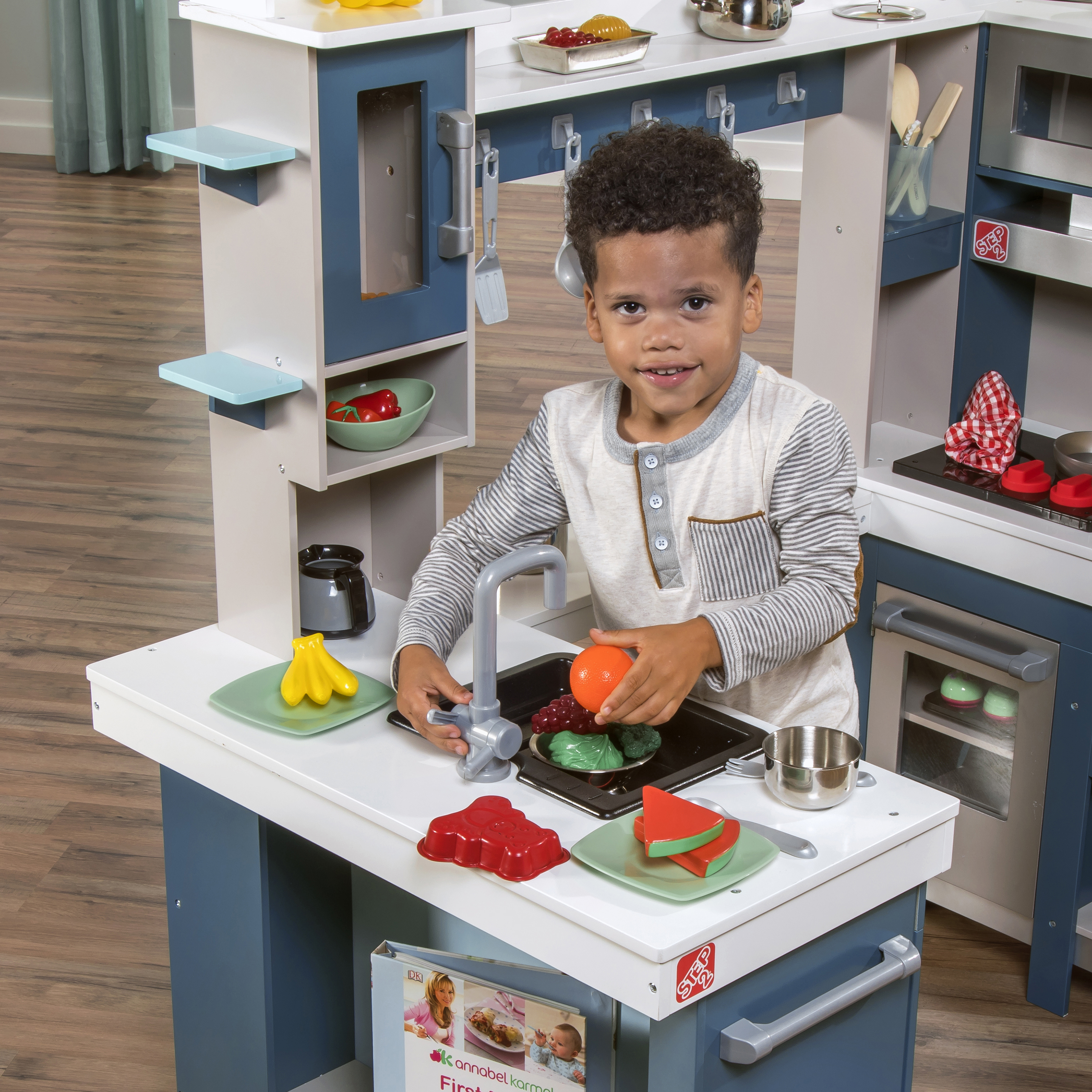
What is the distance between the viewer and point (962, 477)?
2.28 meters

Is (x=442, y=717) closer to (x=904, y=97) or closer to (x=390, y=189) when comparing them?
(x=390, y=189)

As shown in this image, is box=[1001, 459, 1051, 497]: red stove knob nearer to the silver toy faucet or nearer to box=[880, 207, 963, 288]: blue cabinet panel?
box=[880, 207, 963, 288]: blue cabinet panel

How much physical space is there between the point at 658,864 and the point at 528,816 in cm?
16

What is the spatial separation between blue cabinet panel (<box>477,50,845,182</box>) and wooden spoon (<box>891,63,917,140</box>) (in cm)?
11

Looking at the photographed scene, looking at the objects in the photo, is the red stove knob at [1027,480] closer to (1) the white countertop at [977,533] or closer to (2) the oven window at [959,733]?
(1) the white countertop at [977,533]

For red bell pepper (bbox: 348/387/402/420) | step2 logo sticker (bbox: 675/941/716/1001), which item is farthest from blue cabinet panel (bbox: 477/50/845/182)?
step2 logo sticker (bbox: 675/941/716/1001)

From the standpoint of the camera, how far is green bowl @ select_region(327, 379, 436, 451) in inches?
66.7

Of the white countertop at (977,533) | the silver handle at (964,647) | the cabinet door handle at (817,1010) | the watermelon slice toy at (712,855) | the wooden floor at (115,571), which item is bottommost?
the wooden floor at (115,571)

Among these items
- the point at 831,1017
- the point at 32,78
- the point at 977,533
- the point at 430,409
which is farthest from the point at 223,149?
the point at 32,78

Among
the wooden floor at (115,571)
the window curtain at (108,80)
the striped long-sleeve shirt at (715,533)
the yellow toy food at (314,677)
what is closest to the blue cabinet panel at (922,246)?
the striped long-sleeve shirt at (715,533)

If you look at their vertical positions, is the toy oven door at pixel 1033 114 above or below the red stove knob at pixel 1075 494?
above

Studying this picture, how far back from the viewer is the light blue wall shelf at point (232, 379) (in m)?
1.59

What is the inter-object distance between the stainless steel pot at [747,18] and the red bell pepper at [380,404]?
73 cm

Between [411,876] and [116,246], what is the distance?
4.89m
